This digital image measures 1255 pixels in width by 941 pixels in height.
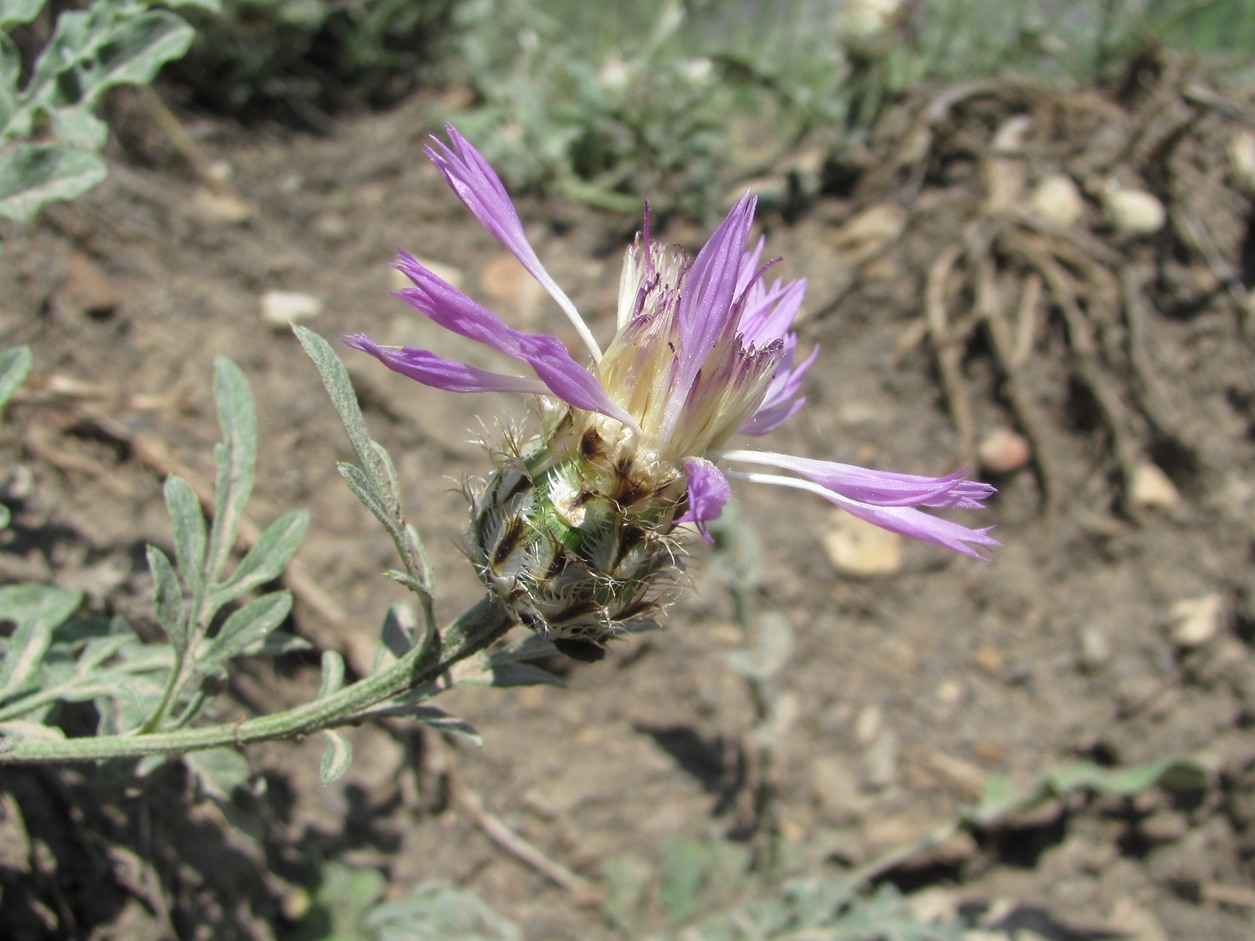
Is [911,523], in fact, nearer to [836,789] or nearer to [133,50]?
[133,50]

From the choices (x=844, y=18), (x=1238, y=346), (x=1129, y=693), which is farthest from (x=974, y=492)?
(x=844, y=18)

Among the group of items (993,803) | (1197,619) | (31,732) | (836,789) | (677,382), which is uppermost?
(677,382)

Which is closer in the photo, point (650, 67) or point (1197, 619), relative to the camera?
point (1197, 619)

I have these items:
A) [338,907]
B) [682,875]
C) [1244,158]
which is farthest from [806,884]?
[1244,158]

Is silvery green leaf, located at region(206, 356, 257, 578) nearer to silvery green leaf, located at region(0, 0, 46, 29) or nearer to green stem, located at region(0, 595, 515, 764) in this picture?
green stem, located at region(0, 595, 515, 764)

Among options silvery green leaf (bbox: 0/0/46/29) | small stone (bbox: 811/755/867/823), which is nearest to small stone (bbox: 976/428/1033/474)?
small stone (bbox: 811/755/867/823)

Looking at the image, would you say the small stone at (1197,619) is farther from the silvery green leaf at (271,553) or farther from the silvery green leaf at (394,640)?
the silvery green leaf at (271,553)
